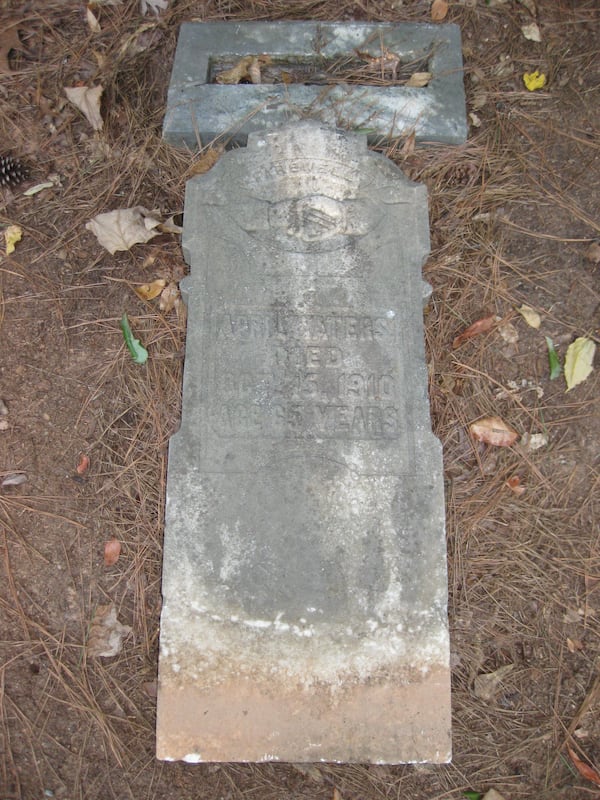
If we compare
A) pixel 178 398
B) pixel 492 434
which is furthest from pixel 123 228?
pixel 492 434

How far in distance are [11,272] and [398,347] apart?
5.06 feet

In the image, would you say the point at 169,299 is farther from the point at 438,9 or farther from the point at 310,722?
the point at 438,9

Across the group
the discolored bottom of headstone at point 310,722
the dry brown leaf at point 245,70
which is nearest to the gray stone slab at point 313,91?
the dry brown leaf at point 245,70

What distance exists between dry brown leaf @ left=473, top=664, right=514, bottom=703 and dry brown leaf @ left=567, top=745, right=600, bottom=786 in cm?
32

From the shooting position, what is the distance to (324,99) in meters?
2.48

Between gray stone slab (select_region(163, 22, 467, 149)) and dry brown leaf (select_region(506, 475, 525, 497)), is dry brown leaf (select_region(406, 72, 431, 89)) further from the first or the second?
dry brown leaf (select_region(506, 475, 525, 497))

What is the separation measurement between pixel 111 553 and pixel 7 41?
2242 millimetres

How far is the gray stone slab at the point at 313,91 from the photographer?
2.46 metres

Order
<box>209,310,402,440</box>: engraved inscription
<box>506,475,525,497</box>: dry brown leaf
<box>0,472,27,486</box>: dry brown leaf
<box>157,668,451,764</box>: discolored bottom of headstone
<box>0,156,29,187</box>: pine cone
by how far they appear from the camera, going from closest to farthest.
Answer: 1. <box>157,668,451,764</box>: discolored bottom of headstone
2. <box>209,310,402,440</box>: engraved inscription
3. <box>0,472,27,486</box>: dry brown leaf
4. <box>506,475,525,497</box>: dry brown leaf
5. <box>0,156,29,187</box>: pine cone

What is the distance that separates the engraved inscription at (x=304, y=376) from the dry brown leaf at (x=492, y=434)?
1.59 ft

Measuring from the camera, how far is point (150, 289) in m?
2.45

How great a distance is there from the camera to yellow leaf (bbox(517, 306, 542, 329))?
2525 mm

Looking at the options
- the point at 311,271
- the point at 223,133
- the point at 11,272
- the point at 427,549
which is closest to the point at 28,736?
the point at 427,549

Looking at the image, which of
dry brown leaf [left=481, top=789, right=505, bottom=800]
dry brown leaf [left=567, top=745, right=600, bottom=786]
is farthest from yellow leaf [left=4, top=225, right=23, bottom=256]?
dry brown leaf [left=567, top=745, right=600, bottom=786]
